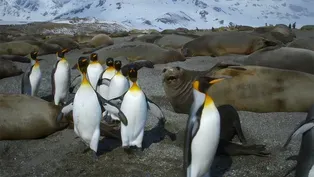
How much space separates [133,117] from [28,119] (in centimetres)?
157

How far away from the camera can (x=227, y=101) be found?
19.6 ft

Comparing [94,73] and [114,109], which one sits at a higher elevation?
[114,109]

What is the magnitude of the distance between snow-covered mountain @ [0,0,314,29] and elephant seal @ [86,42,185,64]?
106 meters

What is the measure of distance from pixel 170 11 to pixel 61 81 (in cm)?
13653

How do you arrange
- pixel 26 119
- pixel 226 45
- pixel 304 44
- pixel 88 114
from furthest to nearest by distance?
1. pixel 226 45
2. pixel 304 44
3. pixel 26 119
4. pixel 88 114

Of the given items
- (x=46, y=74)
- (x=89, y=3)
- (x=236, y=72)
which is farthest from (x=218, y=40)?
(x=89, y=3)

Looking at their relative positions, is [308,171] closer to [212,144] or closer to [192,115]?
[212,144]

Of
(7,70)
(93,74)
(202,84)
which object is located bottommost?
(7,70)

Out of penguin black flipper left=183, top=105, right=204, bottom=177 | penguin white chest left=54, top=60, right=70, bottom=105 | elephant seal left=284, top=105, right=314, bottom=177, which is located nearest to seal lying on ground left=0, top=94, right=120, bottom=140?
penguin white chest left=54, top=60, right=70, bottom=105

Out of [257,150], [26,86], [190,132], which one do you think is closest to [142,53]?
[26,86]

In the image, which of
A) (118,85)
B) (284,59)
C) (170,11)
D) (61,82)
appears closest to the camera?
(118,85)

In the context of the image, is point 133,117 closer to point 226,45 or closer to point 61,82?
point 61,82

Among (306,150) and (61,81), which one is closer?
(306,150)

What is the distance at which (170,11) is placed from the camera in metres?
141
